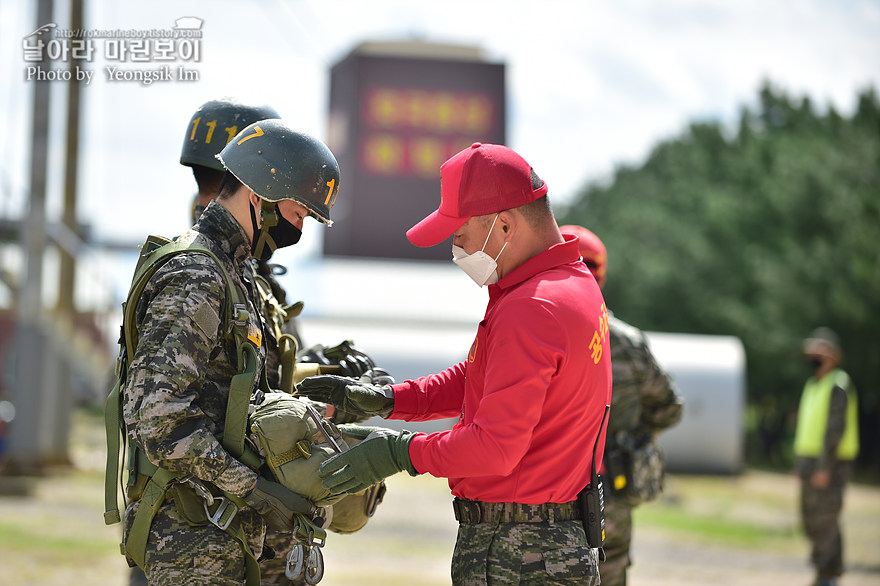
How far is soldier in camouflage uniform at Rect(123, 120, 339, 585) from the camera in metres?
3.04

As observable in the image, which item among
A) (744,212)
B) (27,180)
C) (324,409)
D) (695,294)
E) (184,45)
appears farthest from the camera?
(695,294)

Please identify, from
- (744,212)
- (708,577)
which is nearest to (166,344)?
(708,577)

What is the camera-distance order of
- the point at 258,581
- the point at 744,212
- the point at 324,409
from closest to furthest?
the point at 258,581 → the point at 324,409 → the point at 744,212

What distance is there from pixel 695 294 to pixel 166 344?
3291 cm

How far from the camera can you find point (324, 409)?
3732mm

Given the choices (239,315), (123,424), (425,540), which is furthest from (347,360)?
(425,540)

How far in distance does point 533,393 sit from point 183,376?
3.54 feet

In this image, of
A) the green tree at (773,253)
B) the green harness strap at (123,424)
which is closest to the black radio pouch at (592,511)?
the green harness strap at (123,424)

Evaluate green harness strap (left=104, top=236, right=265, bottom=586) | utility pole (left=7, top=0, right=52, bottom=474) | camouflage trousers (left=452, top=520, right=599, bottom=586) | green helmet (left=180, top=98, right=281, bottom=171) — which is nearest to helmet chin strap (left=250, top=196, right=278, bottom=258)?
green harness strap (left=104, top=236, right=265, bottom=586)

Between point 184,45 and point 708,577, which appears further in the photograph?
point 708,577

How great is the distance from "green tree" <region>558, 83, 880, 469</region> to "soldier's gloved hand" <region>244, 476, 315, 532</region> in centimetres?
1964

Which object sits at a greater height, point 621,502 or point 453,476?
point 453,476

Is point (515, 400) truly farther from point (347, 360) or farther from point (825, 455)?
point (825, 455)

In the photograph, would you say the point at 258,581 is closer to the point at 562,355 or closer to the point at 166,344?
the point at 166,344
